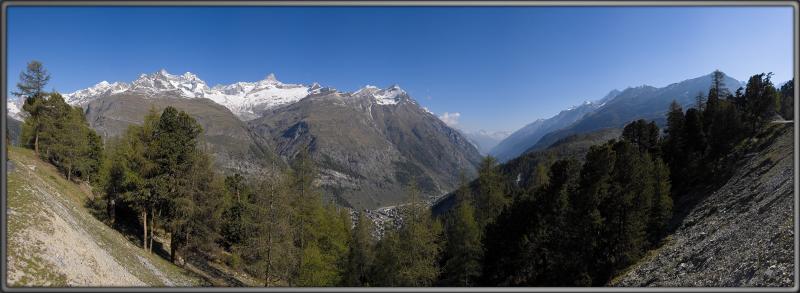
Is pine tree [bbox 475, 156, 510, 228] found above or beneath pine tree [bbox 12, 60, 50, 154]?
beneath

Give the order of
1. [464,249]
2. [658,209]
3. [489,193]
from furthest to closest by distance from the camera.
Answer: [489,193]
[658,209]
[464,249]

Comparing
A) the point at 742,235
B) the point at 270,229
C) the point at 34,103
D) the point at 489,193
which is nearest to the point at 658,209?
the point at 742,235

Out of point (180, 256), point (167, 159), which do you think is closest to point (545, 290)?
point (167, 159)

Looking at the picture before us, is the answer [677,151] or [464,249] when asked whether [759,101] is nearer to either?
[677,151]

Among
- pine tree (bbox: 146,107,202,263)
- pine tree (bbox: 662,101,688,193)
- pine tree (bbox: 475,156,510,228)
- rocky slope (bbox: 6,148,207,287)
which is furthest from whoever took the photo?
pine tree (bbox: 662,101,688,193)

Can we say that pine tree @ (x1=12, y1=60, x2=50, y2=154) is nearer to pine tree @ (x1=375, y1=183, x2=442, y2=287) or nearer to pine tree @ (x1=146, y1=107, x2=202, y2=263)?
pine tree @ (x1=146, y1=107, x2=202, y2=263)

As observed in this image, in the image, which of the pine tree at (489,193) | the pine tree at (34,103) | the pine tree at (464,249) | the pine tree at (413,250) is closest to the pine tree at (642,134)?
the pine tree at (489,193)

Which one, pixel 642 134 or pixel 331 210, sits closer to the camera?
pixel 331 210

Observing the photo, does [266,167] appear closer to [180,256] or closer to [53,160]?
[180,256]

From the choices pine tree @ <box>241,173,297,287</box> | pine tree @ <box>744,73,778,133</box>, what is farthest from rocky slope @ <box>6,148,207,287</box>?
pine tree @ <box>744,73,778,133</box>
